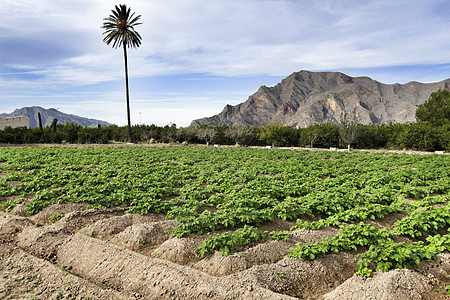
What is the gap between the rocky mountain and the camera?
150125mm

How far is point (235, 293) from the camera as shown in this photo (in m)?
4.18

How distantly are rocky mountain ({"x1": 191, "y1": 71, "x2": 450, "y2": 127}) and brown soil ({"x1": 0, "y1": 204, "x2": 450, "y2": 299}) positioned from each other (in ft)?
435

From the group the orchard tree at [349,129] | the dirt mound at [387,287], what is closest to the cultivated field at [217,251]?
the dirt mound at [387,287]

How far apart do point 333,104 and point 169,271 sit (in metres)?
178

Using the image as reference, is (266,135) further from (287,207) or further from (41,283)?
(41,283)

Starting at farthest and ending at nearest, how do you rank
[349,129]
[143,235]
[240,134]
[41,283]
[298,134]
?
[298,134]
[240,134]
[349,129]
[143,235]
[41,283]

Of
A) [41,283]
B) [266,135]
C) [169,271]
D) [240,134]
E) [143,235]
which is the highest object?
[240,134]

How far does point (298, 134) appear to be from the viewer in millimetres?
46062

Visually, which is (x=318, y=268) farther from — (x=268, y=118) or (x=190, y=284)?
(x=268, y=118)

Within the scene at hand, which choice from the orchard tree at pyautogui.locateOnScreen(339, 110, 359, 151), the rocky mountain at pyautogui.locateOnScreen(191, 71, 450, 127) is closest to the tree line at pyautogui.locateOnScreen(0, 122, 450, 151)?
the orchard tree at pyautogui.locateOnScreen(339, 110, 359, 151)

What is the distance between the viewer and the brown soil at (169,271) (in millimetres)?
4277

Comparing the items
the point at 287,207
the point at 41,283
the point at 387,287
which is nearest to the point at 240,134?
the point at 287,207

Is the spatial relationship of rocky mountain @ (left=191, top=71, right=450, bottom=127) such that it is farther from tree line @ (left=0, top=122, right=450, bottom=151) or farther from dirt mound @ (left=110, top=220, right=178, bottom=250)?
dirt mound @ (left=110, top=220, right=178, bottom=250)

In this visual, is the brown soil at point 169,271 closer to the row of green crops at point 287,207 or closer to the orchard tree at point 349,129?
A: the row of green crops at point 287,207
